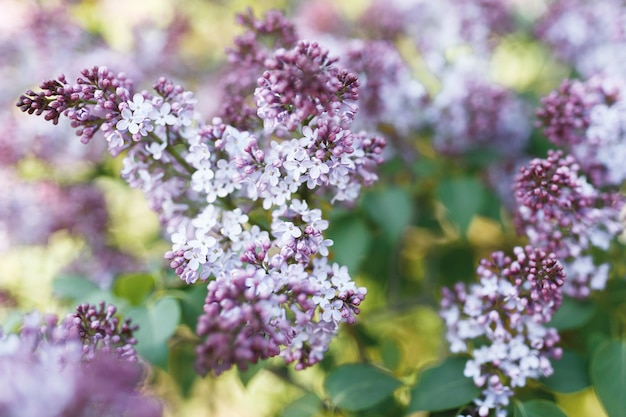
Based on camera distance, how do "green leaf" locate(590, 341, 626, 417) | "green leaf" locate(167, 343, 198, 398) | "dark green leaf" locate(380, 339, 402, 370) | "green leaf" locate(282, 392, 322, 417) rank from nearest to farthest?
"green leaf" locate(590, 341, 626, 417), "green leaf" locate(282, 392, 322, 417), "dark green leaf" locate(380, 339, 402, 370), "green leaf" locate(167, 343, 198, 398)

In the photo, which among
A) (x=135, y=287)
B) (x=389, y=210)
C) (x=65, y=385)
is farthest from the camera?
(x=389, y=210)

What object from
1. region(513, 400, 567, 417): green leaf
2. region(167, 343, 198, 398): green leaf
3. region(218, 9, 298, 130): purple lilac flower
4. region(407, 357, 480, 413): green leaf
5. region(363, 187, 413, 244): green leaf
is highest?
region(218, 9, 298, 130): purple lilac flower

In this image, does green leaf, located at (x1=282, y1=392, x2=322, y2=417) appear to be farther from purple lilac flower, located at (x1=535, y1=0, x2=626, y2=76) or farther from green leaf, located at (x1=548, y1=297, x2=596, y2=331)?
purple lilac flower, located at (x1=535, y1=0, x2=626, y2=76)

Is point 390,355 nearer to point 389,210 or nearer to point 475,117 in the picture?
point 389,210

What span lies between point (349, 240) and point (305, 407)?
0.49 m

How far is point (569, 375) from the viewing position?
1.54 m

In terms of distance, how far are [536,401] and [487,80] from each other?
47.8 inches

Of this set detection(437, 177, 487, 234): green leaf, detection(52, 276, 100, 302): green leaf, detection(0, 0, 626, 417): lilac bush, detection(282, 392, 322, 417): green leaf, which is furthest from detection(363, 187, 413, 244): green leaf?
detection(52, 276, 100, 302): green leaf

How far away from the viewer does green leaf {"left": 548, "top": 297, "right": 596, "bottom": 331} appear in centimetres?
160

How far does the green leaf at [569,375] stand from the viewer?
1.51 metres

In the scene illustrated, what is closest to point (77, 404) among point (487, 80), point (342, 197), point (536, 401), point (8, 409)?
point (8, 409)

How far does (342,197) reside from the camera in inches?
54.3

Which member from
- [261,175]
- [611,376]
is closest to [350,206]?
[261,175]

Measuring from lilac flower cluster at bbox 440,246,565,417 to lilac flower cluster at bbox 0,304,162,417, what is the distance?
0.80 meters
